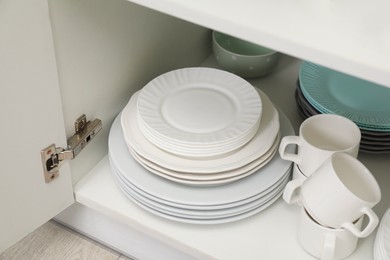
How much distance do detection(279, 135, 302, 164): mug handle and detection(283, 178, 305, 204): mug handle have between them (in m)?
0.03

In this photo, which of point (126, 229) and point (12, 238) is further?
point (126, 229)

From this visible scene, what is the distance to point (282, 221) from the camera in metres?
0.79

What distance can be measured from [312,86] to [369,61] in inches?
16.9

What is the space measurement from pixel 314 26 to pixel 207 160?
29 cm

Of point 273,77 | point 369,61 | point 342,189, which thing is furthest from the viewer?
point 273,77

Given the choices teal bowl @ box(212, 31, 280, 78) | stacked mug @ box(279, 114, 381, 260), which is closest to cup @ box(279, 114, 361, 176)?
stacked mug @ box(279, 114, 381, 260)

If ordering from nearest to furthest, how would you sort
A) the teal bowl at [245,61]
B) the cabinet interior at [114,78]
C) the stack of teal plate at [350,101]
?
the cabinet interior at [114,78]
the stack of teal plate at [350,101]
the teal bowl at [245,61]

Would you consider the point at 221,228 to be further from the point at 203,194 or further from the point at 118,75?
the point at 118,75

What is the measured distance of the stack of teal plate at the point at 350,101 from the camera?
0.86 m

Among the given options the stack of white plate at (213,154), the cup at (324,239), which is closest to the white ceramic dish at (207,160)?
the stack of white plate at (213,154)

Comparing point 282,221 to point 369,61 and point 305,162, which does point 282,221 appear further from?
point 369,61

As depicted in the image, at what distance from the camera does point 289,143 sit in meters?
0.78

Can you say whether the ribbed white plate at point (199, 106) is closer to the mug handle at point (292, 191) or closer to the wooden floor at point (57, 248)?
the mug handle at point (292, 191)

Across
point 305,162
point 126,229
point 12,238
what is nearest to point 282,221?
point 305,162
